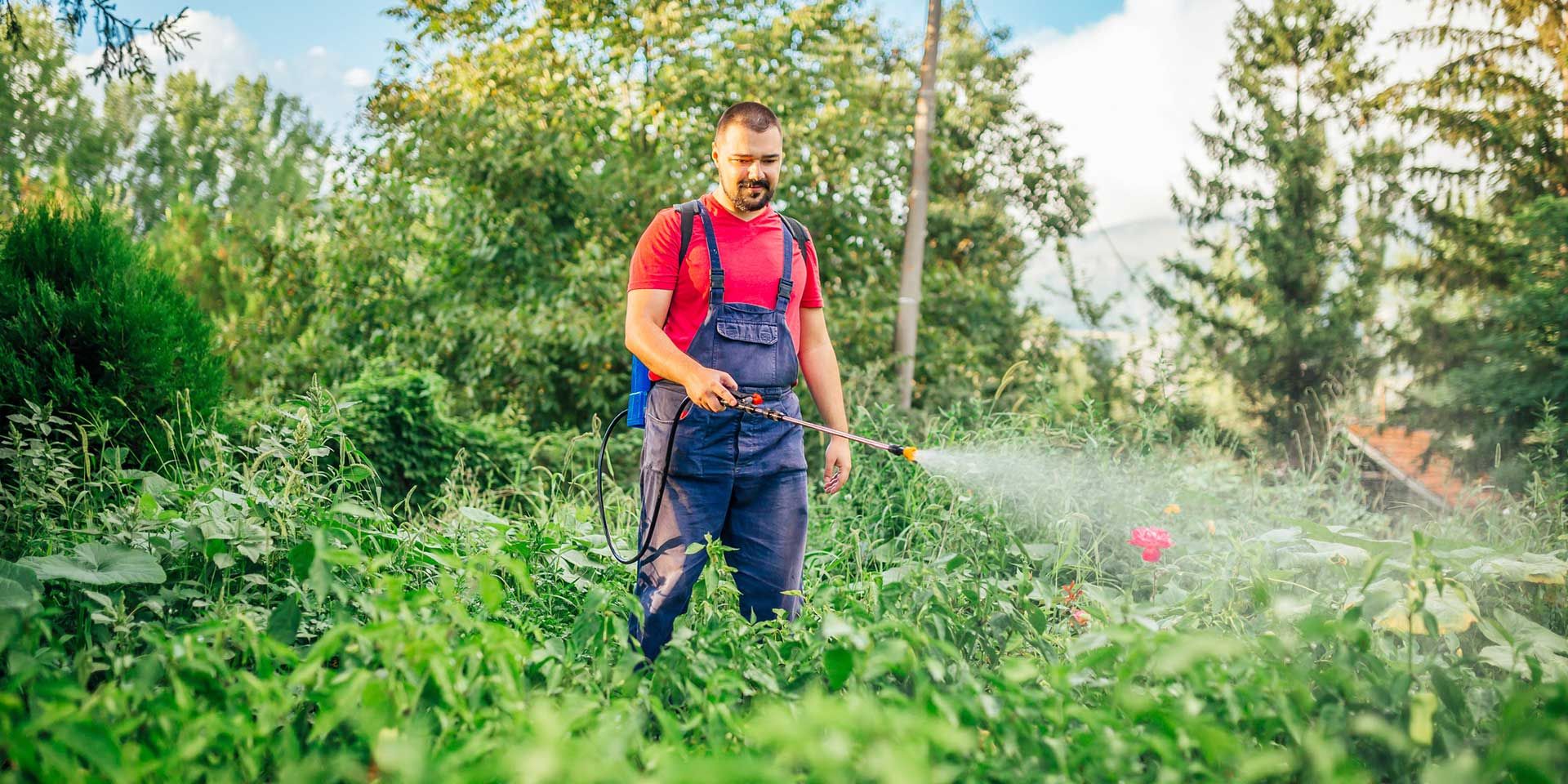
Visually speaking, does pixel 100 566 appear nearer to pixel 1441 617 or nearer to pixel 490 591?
pixel 490 591

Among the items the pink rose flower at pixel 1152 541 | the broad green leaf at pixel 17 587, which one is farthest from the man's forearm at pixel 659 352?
the pink rose flower at pixel 1152 541

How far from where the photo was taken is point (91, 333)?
3809mm

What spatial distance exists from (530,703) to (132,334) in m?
3.02

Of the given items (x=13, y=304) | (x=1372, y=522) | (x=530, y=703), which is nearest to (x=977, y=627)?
(x=530, y=703)

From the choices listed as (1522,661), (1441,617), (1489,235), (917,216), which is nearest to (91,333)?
(1441,617)

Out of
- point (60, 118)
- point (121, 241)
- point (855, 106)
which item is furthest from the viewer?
point (60, 118)

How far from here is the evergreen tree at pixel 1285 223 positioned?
16062 mm

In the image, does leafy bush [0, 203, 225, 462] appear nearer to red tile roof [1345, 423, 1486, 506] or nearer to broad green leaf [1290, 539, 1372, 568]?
broad green leaf [1290, 539, 1372, 568]

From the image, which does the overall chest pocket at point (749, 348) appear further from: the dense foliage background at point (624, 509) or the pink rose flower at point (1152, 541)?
the pink rose flower at point (1152, 541)

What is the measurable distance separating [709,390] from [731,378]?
0.13m

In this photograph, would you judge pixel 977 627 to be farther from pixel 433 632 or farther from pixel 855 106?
pixel 855 106

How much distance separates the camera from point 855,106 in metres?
8.49

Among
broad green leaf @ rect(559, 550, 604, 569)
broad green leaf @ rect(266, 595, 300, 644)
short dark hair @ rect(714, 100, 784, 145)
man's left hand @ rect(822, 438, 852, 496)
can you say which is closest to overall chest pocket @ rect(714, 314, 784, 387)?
man's left hand @ rect(822, 438, 852, 496)

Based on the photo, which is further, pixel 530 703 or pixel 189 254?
pixel 189 254
